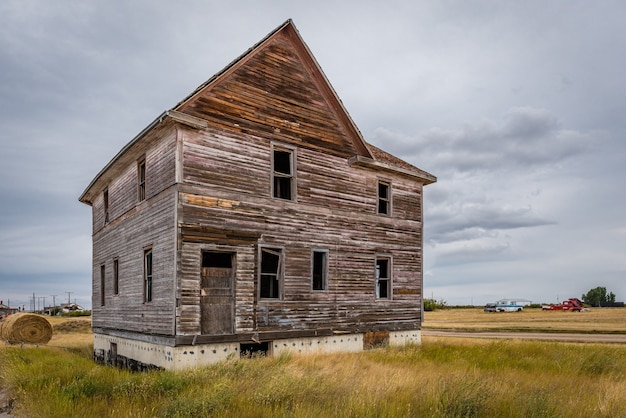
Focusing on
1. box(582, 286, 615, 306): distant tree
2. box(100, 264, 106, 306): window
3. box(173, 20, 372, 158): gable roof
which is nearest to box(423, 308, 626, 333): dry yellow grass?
box(173, 20, 372, 158): gable roof

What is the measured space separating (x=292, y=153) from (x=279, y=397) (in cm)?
941

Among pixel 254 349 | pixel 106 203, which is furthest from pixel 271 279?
pixel 106 203

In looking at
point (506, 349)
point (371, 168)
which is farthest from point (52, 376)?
point (506, 349)

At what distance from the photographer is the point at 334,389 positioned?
9.96 metres

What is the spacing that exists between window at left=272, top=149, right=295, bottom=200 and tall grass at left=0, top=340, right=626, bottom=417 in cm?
525

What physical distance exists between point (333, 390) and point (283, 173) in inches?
338

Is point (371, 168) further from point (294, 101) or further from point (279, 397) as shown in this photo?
point (279, 397)

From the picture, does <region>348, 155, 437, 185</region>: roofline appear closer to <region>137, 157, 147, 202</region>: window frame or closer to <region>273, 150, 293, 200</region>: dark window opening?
<region>273, 150, 293, 200</region>: dark window opening

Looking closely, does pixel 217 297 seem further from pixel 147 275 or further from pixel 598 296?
pixel 598 296

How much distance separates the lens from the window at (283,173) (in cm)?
1706

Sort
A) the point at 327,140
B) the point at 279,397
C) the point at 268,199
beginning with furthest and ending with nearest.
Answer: the point at 327,140
the point at 268,199
the point at 279,397

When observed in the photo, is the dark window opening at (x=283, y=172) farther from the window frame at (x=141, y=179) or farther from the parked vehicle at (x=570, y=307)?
the parked vehicle at (x=570, y=307)

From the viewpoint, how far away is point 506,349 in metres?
18.5

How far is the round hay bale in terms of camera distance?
24234 millimetres
